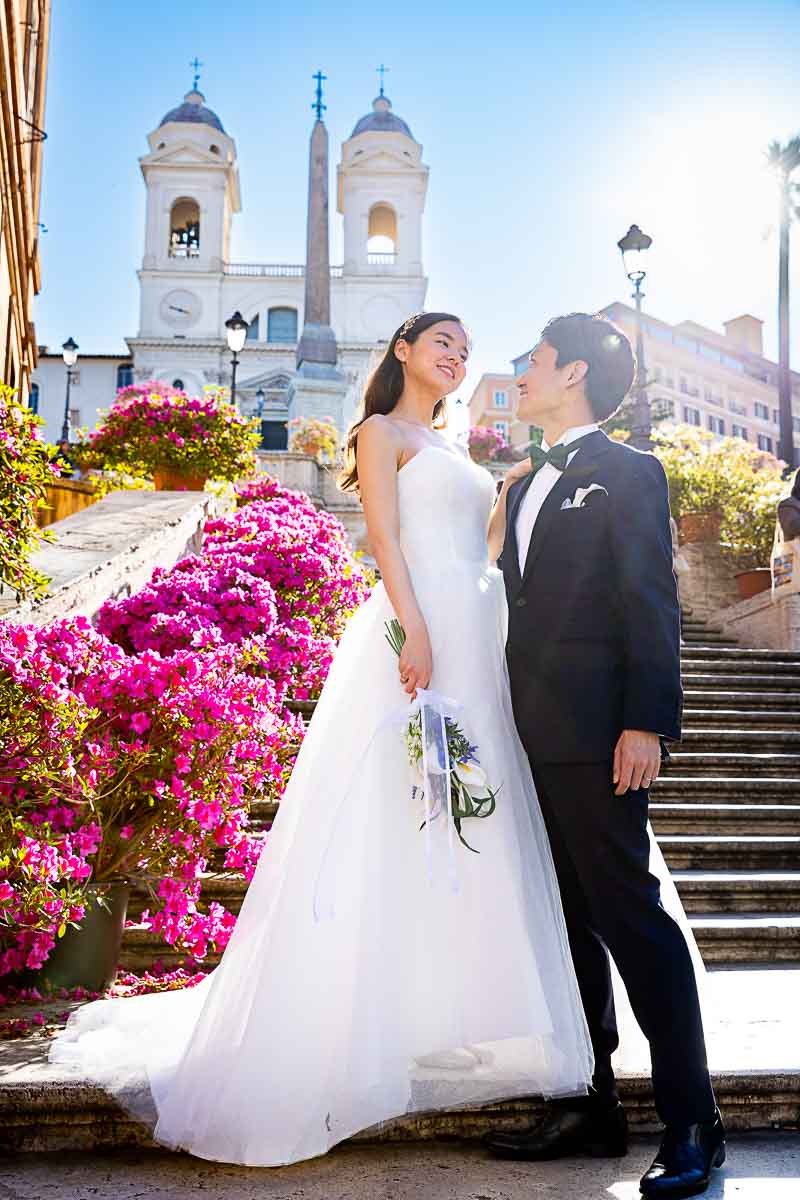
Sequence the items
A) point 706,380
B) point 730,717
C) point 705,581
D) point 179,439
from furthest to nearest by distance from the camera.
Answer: point 706,380 → point 705,581 → point 179,439 → point 730,717

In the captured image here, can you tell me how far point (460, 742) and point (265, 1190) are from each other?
1.17 meters

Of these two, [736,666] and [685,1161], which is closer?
[685,1161]

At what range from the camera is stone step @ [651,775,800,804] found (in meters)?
6.08

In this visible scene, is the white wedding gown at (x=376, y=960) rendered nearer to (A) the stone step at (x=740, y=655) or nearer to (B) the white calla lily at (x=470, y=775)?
(B) the white calla lily at (x=470, y=775)

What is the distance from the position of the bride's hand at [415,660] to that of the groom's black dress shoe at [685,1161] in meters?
1.26

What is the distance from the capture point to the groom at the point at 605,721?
2.54m

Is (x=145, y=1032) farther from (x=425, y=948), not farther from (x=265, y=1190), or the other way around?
(x=425, y=948)

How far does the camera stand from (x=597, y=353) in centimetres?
296

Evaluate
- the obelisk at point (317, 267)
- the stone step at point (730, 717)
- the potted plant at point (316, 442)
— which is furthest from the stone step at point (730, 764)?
the obelisk at point (317, 267)

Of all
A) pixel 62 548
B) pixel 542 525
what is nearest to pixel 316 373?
pixel 62 548

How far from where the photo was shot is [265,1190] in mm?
2477

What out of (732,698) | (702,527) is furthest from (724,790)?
(702,527)

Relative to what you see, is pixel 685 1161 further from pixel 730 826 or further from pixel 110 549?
pixel 110 549

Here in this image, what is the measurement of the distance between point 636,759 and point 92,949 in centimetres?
218
